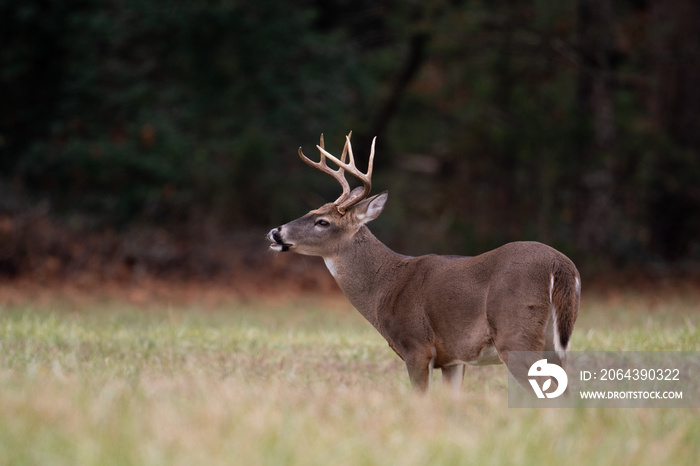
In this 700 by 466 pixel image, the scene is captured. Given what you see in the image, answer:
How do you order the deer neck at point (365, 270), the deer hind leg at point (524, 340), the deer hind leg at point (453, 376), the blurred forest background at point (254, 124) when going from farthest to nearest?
the blurred forest background at point (254, 124)
the deer neck at point (365, 270)
the deer hind leg at point (453, 376)
the deer hind leg at point (524, 340)

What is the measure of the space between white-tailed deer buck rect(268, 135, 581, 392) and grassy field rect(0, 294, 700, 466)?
1.15ft

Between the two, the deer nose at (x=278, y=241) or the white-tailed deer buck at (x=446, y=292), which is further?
the deer nose at (x=278, y=241)

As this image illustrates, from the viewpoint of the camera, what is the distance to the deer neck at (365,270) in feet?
21.4

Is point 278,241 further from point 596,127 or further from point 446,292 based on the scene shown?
point 596,127

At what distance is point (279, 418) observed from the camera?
4273 millimetres

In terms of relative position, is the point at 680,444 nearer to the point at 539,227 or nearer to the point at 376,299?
the point at 376,299

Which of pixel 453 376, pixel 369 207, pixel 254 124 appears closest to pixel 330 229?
pixel 369 207

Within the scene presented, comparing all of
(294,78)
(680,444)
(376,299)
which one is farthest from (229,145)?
(680,444)

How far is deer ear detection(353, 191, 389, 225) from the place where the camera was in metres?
6.80

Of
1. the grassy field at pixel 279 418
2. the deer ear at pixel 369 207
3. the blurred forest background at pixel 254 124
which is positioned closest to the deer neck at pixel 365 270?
Result: the deer ear at pixel 369 207

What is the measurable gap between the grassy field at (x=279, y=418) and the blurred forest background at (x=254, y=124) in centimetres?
949

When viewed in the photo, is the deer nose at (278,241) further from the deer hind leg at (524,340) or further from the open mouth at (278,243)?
the deer hind leg at (524,340)

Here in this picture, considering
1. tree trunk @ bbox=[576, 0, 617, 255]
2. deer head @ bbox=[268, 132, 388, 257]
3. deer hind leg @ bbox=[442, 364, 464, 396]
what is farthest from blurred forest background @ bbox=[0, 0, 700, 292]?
deer hind leg @ bbox=[442, 364, 464, 396]

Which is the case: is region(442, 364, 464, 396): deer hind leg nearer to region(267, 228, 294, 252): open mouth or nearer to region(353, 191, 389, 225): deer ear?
region(353, 191, 389, 225): deer ear
